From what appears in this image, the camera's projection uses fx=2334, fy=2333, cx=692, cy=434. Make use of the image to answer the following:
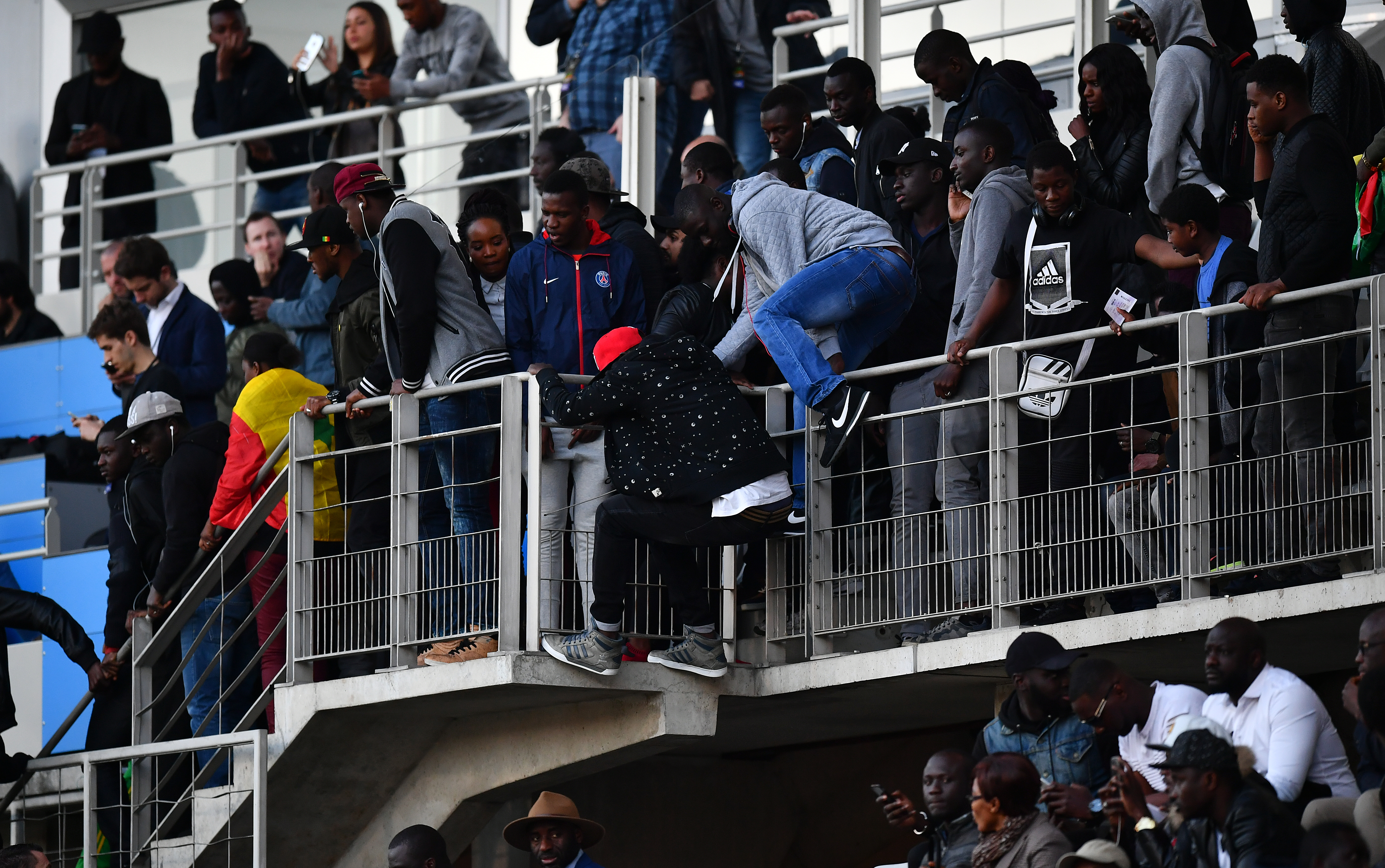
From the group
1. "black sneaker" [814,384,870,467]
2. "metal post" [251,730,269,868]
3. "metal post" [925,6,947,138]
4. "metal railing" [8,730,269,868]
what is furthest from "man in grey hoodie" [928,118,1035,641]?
"metal railing" [8,730,269,868]

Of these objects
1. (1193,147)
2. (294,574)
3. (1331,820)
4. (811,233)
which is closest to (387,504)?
(294,574)

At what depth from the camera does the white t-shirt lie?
963 cm

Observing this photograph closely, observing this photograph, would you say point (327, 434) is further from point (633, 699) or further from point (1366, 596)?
point (1366, 596)

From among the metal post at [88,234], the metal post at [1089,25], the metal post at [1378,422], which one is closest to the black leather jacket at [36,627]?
the metal post at [88,234]

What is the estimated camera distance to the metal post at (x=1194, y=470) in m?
9.13

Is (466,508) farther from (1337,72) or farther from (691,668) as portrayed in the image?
(1337,72)

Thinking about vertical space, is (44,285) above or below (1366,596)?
above

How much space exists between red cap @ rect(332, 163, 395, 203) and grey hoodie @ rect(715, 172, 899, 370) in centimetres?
184

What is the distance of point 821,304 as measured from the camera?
10.1 m

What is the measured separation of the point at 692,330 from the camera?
10594 millimetres

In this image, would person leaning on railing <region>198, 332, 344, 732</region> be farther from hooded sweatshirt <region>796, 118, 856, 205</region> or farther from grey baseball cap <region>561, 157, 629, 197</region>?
hooded sweatshirt <region>796, 118, 856, 205</region>

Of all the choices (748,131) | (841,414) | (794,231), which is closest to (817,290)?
(794,231)

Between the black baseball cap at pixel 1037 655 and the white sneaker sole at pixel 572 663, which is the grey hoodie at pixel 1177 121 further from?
the white sneaker sole at pixel 572 663

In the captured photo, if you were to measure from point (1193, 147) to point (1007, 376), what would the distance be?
182 cm
